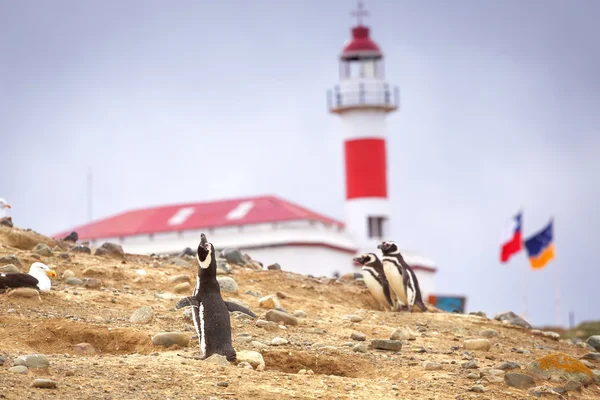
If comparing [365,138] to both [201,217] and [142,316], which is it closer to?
[201,217]

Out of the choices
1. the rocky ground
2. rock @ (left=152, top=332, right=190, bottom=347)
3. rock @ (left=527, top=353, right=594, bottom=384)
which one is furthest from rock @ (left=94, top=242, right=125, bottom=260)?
rock @ (left=527, top=353, right=594, bottom=384)

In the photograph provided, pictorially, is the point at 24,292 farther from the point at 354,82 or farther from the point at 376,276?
the point at 354,82

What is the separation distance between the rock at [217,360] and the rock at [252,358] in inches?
13.8

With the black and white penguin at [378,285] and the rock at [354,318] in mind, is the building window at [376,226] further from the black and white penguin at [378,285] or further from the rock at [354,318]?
the rock at [354,318]

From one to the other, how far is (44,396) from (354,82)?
5459 centimetres

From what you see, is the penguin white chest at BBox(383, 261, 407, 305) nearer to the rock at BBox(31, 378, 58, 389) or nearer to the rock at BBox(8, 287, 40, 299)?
the rock at BBox(8, 287, 40, 299)

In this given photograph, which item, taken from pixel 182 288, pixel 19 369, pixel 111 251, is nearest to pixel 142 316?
pixel 182 288

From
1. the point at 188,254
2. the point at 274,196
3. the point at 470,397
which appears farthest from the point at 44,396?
the point at 274,196

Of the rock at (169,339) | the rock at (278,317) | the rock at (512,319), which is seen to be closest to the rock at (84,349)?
the rock at (169,339)

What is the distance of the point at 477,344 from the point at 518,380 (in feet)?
7.71

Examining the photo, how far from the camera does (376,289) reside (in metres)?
24.8

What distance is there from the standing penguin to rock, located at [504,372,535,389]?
3.58 meters

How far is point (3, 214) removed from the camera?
2602cm

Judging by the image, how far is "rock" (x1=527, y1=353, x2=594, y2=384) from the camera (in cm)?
1884
